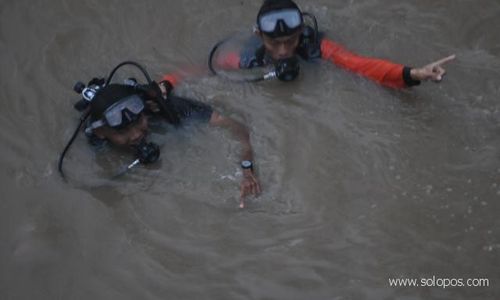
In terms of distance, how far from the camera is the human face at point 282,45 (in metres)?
5.91

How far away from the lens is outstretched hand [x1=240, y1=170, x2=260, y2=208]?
17.2 ft

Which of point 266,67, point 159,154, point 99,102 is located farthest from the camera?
point 266,67

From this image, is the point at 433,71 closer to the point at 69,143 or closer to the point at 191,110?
the point at 191,110

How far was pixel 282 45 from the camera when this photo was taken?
5969 millimetres

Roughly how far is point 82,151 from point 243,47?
216cm

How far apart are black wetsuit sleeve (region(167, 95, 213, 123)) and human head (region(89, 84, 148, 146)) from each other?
53 cm

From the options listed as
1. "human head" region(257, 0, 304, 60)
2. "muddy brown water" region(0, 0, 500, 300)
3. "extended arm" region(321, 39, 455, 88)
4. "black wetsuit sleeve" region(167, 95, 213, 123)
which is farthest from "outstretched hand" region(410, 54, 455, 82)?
"black wetsuit sleeve" region(167, 95, 213, 123)

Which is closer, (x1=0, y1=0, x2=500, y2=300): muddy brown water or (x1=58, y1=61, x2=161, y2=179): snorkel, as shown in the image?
(x1=0, y1=0, x2=500, y2=300): muddy brown water

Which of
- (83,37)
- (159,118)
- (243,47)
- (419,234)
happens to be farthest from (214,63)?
(419,234)

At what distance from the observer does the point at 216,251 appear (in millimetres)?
4906

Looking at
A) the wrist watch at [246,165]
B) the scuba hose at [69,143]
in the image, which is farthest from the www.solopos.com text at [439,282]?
the scuba hose at [69,143]

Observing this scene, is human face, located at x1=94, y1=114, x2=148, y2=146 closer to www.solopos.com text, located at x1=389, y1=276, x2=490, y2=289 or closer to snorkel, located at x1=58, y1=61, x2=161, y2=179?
snorkel, located at x1=58, y1=61, x2=161, y2=179

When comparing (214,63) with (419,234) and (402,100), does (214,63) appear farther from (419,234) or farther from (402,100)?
(419,234)

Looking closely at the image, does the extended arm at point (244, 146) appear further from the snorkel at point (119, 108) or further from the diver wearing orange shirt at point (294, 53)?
the diver wearing orange shirt at point (294, 53)
